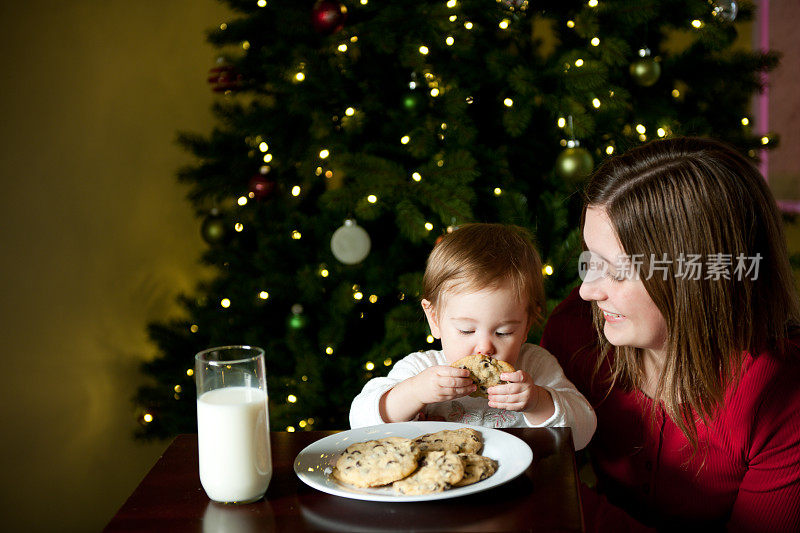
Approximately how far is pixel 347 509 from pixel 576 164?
151cm

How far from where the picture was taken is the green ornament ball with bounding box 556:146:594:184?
2.21 metres

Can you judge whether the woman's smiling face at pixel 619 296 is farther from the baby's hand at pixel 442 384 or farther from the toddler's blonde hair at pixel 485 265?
the baby's hand at pixel 442 384

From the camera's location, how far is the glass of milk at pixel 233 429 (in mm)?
990

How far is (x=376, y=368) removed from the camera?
96.3 inches

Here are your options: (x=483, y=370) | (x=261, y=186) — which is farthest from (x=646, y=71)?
(x=483, y=370)

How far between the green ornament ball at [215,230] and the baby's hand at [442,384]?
148cm

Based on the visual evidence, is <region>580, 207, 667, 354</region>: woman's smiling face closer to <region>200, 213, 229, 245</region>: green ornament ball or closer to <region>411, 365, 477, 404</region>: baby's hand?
<region>411, 365, 477, 404</region>: baby's hand

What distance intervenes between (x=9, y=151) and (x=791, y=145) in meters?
3.30

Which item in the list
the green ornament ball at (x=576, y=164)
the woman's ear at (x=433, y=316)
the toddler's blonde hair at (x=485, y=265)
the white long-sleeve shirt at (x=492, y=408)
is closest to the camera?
the white long-sleeve shirt at (x=492, y=408)

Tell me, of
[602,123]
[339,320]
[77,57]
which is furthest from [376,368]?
[77,57]

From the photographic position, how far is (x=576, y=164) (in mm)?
2217

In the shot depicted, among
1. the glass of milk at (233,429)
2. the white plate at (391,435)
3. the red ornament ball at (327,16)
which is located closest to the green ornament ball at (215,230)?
the red ornament ball at (327,16)

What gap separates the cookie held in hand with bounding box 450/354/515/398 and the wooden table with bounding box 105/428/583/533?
274 mm

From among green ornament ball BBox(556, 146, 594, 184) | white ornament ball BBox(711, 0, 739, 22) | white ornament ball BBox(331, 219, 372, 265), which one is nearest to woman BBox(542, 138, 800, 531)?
green ornament ball BBox(556, 146, 594, 184)
